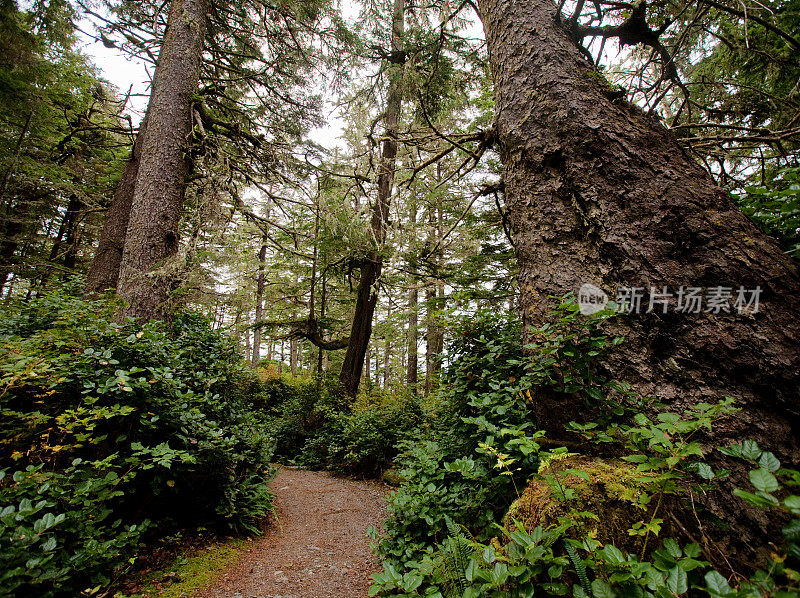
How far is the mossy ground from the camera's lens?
2541mm

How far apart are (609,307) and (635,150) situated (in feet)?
3.94

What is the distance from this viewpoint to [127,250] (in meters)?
4.77

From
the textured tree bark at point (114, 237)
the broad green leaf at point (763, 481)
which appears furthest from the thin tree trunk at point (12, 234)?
the broad green leaf at point (763, 481)

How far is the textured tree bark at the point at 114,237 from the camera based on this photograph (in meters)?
6.54

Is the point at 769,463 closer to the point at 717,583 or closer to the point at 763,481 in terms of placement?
the point at 763,481

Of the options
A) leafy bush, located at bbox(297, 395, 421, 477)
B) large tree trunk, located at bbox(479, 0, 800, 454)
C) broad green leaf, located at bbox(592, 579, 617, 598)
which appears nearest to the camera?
broad green leaf, located at bbox(592, 579, 617, 598)

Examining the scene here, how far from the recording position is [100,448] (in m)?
2.74

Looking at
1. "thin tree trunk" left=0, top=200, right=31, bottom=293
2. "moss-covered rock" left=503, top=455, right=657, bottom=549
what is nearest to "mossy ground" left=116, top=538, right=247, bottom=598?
"moss-covered rock" left=503, top=455, right=657, bottom=549

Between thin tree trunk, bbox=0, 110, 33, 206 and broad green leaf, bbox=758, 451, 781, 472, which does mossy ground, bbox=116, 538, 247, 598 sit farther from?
thin tree trunk, bbox=0, 110, 33, 206

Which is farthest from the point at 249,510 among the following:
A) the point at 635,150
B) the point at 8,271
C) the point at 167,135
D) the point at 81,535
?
the point at 8,271

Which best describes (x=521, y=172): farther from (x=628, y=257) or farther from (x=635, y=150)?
(x=628, y=257)

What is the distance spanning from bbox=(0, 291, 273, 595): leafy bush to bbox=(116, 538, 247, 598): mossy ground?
1.00ft

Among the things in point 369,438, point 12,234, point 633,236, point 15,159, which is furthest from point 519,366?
point 12,234

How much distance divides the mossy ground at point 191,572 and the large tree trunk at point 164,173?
10.1ft
